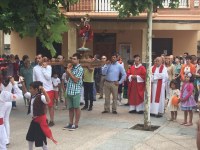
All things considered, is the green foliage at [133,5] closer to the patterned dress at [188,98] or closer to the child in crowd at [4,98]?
the patterned dress at [188,98]

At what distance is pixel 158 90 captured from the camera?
12383 mm

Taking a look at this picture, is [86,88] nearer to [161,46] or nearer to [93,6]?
[93,6]

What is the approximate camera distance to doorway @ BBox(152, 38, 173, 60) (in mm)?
23844

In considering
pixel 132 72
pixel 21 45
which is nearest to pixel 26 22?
pixel 132 72

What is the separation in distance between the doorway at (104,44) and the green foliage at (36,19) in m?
19.1

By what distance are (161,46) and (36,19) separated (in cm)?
1949

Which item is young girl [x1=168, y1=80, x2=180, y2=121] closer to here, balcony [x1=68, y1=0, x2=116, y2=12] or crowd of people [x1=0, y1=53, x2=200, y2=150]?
crowd of people [x1=0, y1=53, x2=200, y2=150]

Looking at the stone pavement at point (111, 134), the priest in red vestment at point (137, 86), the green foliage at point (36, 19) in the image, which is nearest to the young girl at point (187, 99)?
the stone pavement at point (111, 134)

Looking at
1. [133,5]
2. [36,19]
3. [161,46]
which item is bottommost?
[161,46]

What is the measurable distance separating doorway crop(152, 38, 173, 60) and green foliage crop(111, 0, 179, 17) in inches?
528

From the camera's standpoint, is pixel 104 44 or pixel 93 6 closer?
pixel 93 6

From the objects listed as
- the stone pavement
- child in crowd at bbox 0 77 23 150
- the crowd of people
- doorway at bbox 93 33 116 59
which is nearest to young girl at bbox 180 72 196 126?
the crowd of people

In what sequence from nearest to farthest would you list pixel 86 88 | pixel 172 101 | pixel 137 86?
1. pixel 172 101
2. pixel 137 86
3. pixel 86 88

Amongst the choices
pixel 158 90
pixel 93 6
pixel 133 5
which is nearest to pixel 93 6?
pixel 93 6
